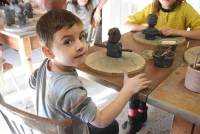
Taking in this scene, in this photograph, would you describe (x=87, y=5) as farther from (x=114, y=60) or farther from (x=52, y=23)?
(x=52, y=23)

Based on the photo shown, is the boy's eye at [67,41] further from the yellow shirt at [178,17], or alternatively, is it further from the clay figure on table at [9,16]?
the clay figure on table at [9,16]

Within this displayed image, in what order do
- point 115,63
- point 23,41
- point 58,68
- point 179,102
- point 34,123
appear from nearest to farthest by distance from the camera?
1. point 34,123
2. point 179,102
3. point 58,68
4. point 115,63
5. point 23,41

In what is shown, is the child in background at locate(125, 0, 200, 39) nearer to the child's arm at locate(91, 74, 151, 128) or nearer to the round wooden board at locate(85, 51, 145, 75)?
the round wooden board at locate(85, 51, 145, 75)

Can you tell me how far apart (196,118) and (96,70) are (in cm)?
44

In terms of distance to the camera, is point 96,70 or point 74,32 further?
point 96,70

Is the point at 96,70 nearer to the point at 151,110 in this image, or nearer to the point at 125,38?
the point at 125,38

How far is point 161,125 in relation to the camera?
175cm

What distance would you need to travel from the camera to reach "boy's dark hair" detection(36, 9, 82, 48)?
0.80 meters

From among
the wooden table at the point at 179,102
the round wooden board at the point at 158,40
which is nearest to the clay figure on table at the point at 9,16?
the round wooden board at the point at 158,40

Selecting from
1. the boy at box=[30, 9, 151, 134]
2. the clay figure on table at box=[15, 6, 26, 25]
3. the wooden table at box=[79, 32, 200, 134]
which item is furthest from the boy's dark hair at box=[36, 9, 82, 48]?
the clay figure on table at box=[15, 6, 26, 25]

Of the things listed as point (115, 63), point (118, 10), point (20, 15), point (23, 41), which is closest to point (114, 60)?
point (115, 63)

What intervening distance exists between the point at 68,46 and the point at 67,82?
133mm

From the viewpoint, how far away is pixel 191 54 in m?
1.11

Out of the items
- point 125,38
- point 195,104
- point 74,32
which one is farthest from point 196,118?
point 125,38
